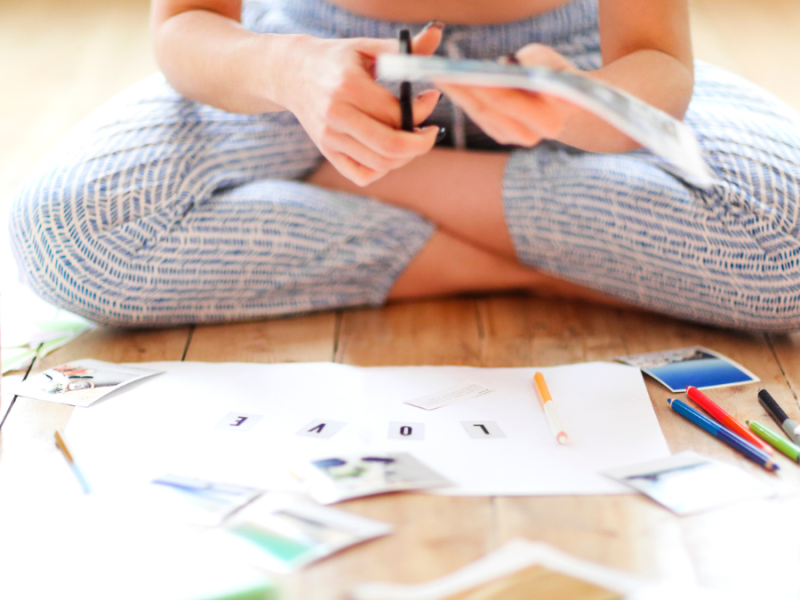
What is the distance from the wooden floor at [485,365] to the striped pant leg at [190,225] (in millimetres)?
49

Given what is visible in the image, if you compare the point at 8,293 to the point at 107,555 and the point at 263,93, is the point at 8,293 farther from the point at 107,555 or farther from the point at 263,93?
the point at 107,555

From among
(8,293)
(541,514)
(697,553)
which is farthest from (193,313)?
(697,553)

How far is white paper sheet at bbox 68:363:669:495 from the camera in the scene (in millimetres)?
703

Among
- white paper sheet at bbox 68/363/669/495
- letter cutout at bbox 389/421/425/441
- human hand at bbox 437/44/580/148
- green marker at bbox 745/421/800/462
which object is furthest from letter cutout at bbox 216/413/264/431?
green marker at bbox 745/421/800/462

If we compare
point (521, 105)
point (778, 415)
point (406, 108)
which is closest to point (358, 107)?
point (406, 108)

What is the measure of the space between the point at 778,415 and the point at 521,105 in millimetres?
447

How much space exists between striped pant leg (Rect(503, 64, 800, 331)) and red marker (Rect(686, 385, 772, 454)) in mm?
191

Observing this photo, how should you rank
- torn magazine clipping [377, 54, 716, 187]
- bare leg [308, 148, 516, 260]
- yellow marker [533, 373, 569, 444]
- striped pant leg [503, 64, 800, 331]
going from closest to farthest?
1. torn magazine clipping [377, 54, 716, 187]
2. yellow marker [533, 373, 569, 444]
3. striped pant leg [503, 64, 800, 331]
4. bare leg [308, 148, 516, 260]

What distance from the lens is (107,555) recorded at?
23.7 inches

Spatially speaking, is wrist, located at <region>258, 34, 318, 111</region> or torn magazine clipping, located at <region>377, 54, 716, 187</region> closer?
torn magazine clipping, located at <region>377, 54, 716, 187</region>

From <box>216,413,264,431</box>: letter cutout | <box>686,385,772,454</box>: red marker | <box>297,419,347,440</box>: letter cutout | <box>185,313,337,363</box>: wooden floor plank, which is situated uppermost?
<box>686,385,772,454</box>: red marker

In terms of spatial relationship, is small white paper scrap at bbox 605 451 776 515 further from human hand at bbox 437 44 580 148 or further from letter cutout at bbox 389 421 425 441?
human hand at bbox 437 44 580 148

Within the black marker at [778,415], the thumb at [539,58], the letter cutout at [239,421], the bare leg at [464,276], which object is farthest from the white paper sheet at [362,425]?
the thumb at [539,58]

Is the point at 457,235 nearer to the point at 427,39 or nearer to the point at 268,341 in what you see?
the point at 268,341
